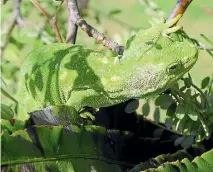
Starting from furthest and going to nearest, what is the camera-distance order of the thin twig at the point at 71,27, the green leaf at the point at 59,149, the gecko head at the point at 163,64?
the thin twig at the point at 71,27, the gecko head at the point at 163,64, the green leaf at the point at 59,149

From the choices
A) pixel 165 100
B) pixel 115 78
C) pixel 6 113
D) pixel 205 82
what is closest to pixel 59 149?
pixel 6 113

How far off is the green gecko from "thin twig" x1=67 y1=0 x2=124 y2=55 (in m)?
0.02

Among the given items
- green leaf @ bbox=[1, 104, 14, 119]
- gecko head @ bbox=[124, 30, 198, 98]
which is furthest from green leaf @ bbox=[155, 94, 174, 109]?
green leaf @ bbox=[1, 104, 14, 119]

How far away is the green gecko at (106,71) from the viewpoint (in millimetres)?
768

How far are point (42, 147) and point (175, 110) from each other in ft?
1.07

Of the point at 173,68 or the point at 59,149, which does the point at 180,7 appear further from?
the point at 59,149

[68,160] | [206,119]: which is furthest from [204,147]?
[68,160]

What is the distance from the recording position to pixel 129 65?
0.78 m

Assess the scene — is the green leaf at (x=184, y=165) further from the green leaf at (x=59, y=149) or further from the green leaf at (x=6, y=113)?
the green leaf at (x=6, y=113)

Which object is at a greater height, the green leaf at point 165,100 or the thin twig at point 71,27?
the thin twig at point 71,27

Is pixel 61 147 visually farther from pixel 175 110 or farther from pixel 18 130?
pixel 175 110

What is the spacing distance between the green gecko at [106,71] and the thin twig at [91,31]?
0.02 meters

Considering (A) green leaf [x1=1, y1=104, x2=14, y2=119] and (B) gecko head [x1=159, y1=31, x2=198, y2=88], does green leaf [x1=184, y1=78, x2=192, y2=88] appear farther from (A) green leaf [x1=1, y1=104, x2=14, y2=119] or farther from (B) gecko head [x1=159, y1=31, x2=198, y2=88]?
(A) green leaf [x1=1, y1=104, x2=14, y2=119]

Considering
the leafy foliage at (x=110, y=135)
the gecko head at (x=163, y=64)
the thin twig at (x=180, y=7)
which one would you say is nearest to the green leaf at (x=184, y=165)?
the leafy foliage at (x=110, y=135)
